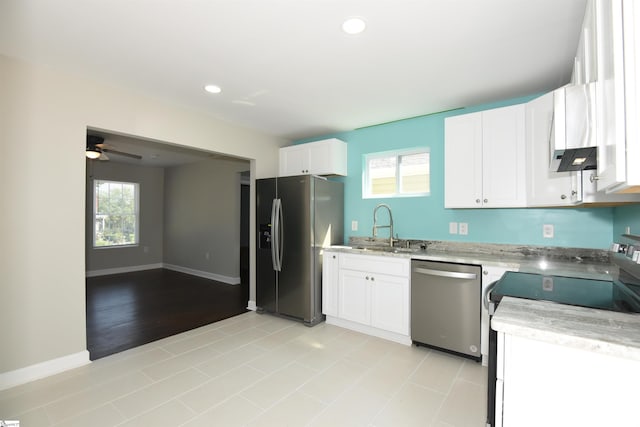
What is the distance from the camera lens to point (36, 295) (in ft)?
7.46

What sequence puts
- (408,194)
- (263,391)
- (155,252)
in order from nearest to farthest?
1. (263,391)
2. (408,194)
3. (155,252)

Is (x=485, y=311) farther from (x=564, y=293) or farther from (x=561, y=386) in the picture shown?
(x=561, y=386)

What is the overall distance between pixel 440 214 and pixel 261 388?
2.47 m

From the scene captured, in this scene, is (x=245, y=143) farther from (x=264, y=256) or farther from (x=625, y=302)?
(x=625, y=302)

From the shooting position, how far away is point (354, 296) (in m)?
3.22

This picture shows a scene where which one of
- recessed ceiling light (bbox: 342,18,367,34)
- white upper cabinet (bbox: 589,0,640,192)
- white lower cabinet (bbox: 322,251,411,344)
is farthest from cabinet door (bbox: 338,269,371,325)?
white upper cabinet (bbox: 589,0,640,192)

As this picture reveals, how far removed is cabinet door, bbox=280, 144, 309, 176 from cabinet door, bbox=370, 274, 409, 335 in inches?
72.3

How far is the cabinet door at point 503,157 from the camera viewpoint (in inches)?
99.7

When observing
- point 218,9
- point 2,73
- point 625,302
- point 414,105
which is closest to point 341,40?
point 218,9

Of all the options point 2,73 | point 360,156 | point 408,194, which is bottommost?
point 408,194

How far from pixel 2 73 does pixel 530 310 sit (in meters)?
3.61

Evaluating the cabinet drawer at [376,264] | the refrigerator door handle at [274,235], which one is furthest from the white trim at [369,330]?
the refrigerator door handle at [274,235]

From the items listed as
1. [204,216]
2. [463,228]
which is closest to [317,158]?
[463,228]

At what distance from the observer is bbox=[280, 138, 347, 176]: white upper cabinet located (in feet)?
12.5
